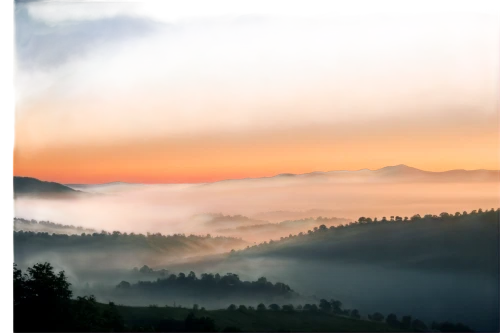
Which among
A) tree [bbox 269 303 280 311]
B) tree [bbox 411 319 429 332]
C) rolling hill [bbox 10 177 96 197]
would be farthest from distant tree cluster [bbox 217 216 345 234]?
rolling hill [bbox 10 177 96 197]

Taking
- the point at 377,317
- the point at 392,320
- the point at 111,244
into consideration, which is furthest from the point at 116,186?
the point at 392,320

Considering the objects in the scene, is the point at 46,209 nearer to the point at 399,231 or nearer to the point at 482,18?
the point at 399,231

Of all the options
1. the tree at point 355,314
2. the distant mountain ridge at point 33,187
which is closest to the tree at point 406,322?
the tree at point 355,314

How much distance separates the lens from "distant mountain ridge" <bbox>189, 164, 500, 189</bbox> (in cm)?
395

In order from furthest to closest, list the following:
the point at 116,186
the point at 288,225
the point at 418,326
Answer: the point at 116,186 → the point at 288,225 → the point at 418,326

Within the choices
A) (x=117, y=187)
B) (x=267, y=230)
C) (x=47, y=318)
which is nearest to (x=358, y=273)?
(x=267, y=230)

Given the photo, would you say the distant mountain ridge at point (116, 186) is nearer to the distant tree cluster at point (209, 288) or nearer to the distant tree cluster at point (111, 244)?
the distant tree cluster at point (111, 244)

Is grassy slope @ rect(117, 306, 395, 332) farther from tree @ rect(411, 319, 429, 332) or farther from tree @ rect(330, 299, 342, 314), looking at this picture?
tree @ rect(411, 319, 429, 332)

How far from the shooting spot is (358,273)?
400 centimetres

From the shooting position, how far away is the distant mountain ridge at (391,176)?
12.9 ft

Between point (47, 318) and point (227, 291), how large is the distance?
1294mm

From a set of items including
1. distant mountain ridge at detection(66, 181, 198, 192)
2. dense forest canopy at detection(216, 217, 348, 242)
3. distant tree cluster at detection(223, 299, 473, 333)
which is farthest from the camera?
distant mountain ridge at detection(66, 181, 198, 192)

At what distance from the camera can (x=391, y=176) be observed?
13.1 ft

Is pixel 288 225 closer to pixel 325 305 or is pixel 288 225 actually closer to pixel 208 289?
pixel 325 305
